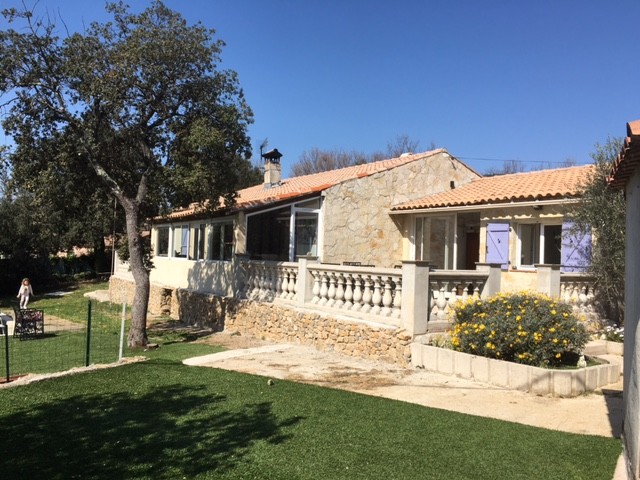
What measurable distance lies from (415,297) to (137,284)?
295 inches

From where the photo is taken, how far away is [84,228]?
32.8 meters

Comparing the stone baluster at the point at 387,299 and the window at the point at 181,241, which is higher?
the window at the point at 181,241

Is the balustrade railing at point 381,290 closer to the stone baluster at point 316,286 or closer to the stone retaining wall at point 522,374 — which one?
the stone baluster at point 316,286

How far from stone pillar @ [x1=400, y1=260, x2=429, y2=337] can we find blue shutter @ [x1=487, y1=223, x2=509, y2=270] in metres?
6.74

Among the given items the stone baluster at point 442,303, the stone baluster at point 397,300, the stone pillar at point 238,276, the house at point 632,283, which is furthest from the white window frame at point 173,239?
the house at point 632,283

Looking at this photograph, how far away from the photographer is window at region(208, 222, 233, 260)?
1709cm

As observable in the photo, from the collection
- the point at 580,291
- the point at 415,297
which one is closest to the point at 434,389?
the point at 415,297

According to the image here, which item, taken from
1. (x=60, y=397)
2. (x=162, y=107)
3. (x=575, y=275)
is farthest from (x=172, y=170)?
(x=575, y=275)

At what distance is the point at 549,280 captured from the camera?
34.4ft

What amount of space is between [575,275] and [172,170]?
30.4ft

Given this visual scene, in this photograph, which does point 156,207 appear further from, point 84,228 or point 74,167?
point 84,228

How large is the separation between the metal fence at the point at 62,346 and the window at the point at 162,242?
454 cm

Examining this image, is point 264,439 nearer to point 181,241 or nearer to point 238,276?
point 238,276

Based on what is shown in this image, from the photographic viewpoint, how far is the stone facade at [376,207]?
16156mm
